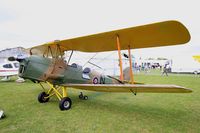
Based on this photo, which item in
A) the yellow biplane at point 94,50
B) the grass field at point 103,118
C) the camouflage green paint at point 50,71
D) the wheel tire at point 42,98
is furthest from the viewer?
the wheel tire at point 42,98

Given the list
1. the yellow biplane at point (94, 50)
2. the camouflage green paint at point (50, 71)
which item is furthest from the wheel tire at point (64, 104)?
the camouflage green paint at point (50, 71)

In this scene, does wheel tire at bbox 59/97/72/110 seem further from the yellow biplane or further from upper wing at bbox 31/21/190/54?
upper wing at bbox 31/21/190/54

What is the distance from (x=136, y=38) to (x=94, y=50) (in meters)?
2.11

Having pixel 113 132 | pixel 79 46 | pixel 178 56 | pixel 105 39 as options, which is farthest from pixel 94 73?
pixel 178 56

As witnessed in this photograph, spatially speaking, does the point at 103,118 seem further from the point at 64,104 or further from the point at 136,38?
the point at 136,38

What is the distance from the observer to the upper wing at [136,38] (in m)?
4.04

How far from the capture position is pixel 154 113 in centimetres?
499

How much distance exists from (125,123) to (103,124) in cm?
53

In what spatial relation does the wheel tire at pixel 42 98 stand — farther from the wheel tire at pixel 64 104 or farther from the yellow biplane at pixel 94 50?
the wheel tire at pixel 64 104

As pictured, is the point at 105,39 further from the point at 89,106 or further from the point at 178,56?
the point at 178,56

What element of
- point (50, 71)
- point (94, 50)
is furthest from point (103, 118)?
point (94, 50)

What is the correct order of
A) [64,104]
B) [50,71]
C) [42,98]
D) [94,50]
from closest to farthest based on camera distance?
[64,104] → [50,71] → [42,98] → [94,50]

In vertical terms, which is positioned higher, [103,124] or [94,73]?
[94,73]

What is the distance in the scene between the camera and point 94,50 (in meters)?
6.77
